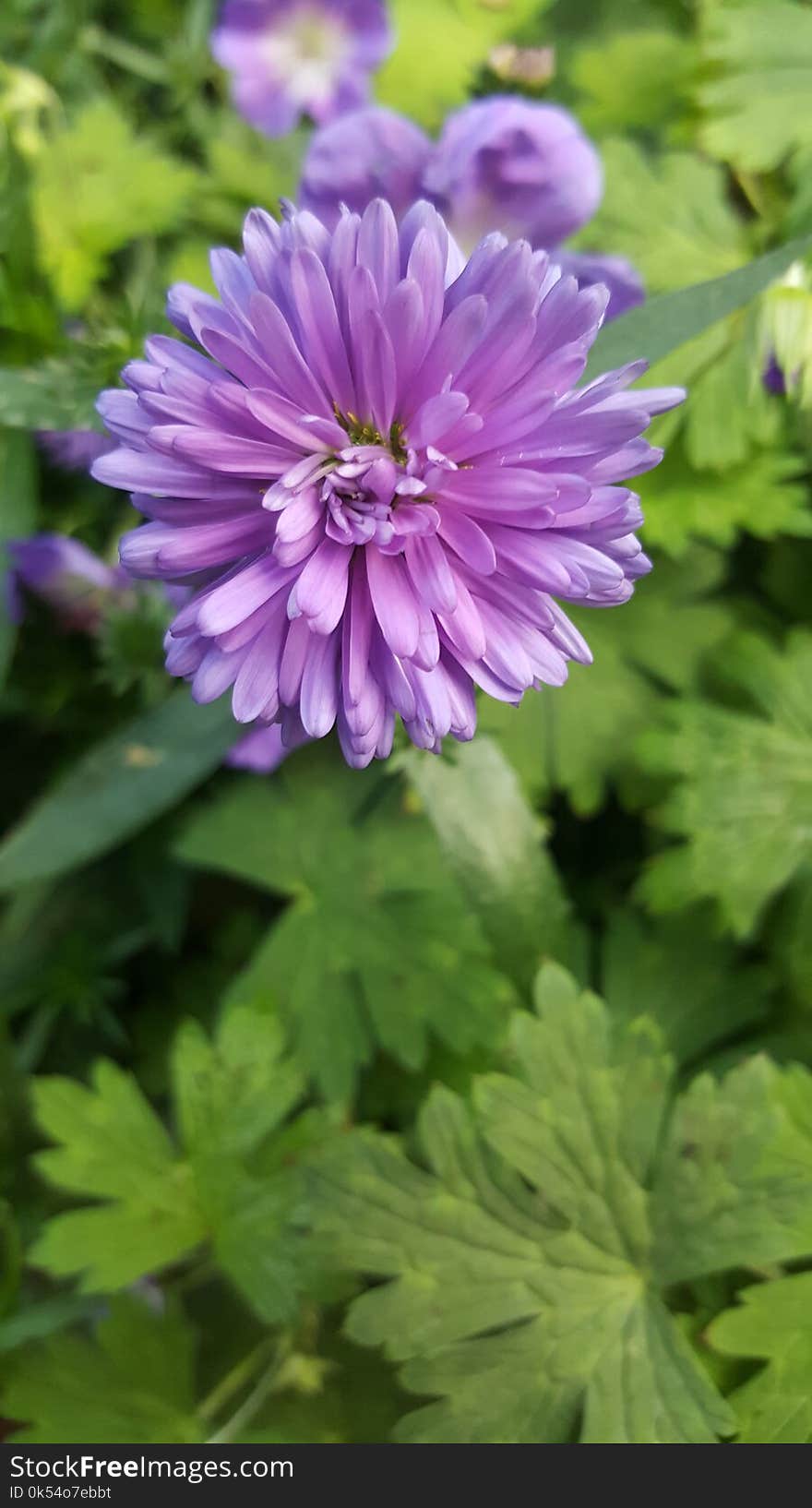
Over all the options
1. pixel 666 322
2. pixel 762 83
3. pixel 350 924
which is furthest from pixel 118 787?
pixel 762 83

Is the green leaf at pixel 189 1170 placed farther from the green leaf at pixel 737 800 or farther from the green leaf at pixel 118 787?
the green leaf at pixel 737 800

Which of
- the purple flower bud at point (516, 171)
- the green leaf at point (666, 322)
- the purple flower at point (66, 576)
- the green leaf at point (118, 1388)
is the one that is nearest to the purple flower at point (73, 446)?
the purple flower at point (66, 576)

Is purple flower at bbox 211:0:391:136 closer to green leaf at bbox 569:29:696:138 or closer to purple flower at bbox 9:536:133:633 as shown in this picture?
green leaf at bbox 569:29:696:138

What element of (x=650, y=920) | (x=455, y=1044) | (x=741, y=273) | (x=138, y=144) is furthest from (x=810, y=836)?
(x=138, y=144)

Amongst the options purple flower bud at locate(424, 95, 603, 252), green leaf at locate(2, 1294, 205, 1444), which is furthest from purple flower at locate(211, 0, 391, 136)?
green leaf at locate(2, 1294, 205, 1444)

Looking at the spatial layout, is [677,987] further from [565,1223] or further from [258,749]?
[258,749]
